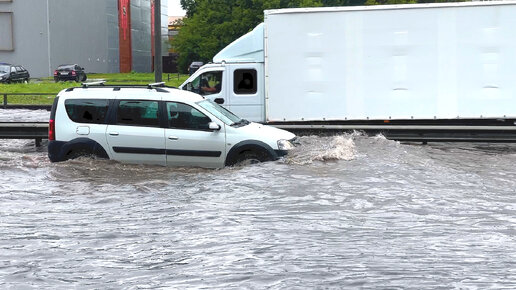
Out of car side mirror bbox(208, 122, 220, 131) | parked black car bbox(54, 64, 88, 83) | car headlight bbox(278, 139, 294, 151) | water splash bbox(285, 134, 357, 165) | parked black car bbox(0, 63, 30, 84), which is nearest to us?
car side mirror bbox(208, 122, 220, 131)

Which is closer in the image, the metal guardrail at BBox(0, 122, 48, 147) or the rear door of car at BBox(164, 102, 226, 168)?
the rear door of car at BBox(164, 102, 226, 168)

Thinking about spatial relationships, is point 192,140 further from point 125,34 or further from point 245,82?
point 125,34

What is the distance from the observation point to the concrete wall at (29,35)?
182ft

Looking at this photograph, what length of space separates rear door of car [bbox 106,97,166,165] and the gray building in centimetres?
4552

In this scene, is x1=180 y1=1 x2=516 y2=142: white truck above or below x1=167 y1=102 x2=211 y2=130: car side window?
above

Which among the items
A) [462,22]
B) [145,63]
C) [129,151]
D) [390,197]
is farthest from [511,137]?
[145,63]

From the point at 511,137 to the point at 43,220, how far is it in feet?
33.8

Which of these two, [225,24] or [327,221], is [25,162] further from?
[225,24]

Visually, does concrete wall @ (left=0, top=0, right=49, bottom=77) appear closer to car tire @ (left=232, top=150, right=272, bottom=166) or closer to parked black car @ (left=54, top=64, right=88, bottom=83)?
parked black car @ (left=54, top=64, right=88, bottom=83)

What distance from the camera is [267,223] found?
9195 mm

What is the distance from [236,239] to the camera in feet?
27.6

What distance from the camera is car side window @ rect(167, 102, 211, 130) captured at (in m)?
12.6

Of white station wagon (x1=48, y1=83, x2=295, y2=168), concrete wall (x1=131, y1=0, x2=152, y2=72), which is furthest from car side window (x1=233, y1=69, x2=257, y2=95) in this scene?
concrete wall (x1=131, y1=0, x2=152, y2=72)

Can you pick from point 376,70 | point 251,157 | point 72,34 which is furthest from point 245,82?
point 72,34
